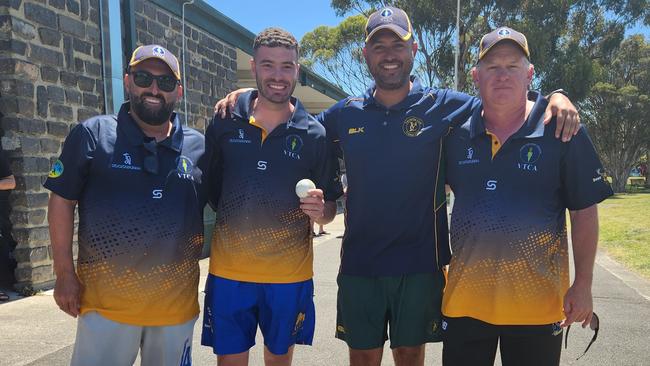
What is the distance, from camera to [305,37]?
39250 millimetres

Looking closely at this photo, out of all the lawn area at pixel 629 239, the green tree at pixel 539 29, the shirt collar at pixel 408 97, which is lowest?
the lawn area at pixel 629 239

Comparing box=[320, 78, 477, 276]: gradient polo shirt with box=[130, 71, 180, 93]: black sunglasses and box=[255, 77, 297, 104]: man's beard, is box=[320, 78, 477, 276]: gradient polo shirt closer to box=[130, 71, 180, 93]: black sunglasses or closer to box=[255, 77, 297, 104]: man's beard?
box=[255, 77, 297, 104]: man's beard

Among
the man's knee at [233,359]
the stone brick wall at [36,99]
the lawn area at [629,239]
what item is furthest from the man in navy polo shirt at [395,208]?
the lawn area at [629,239]

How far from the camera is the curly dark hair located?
10.6ft

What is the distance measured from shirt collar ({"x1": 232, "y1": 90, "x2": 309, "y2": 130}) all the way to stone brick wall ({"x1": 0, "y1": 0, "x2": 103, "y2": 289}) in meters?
4.47

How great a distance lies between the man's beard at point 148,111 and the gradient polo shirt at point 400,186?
114 cm

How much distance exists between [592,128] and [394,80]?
4158cm

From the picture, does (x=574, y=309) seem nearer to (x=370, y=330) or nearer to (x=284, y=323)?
(x=370, y=330)

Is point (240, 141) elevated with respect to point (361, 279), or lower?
elevated

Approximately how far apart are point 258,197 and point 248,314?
72 centimetres

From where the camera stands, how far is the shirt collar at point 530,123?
274 centimetres

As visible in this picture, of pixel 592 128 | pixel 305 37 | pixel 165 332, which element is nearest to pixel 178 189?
pixel 165 332

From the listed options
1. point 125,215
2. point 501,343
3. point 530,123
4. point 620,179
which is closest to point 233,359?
point 125,215

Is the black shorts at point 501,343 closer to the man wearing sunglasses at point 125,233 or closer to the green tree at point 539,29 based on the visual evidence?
the man wearing sunglasses at point 125,233
